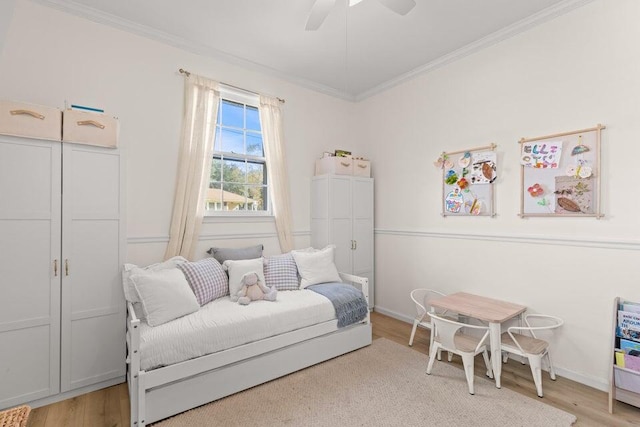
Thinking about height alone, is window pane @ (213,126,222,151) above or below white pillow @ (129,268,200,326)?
above

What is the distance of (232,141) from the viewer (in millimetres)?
3383

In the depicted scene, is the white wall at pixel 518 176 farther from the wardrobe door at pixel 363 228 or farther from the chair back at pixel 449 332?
the chair back at pixel 449 332

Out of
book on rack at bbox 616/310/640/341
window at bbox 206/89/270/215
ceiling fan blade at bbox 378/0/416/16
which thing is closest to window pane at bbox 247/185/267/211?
window at bbox 206/89/270/215

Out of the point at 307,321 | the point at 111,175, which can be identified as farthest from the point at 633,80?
the point at 111,175

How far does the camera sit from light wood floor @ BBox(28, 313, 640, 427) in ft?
6.33

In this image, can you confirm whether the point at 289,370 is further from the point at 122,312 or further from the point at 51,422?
the point at 51,422

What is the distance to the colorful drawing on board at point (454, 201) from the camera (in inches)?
123

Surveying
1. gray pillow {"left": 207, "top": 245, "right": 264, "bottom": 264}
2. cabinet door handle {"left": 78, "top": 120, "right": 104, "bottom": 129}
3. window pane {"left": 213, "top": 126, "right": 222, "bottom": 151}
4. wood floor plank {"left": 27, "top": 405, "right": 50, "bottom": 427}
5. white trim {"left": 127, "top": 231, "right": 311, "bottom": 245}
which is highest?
window pane {"left": 213, "top": 126, "right": 222, "bottom": 151}

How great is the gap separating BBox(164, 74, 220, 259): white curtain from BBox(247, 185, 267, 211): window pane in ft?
1.74

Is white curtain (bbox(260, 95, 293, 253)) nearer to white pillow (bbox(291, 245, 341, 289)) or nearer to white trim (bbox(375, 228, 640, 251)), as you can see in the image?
white pillow (bbox(291, 245, 341, 289))

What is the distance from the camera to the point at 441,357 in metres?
2.75

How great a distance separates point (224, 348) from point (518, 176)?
2751 mm

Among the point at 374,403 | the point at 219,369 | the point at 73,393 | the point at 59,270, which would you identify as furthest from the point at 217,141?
the point at 374,403

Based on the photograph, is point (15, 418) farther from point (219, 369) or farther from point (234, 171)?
point (234, 171)
